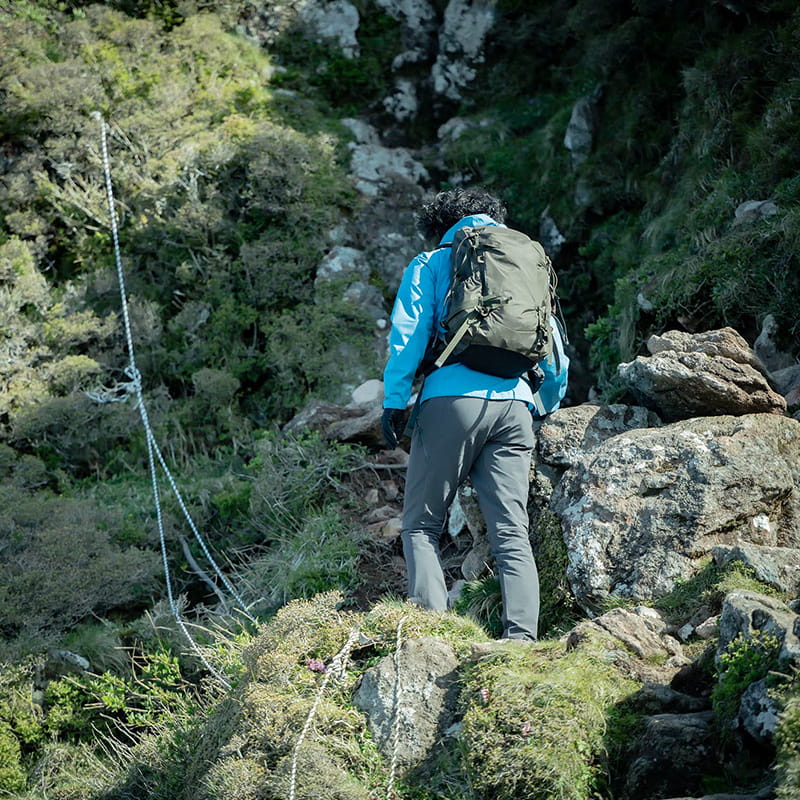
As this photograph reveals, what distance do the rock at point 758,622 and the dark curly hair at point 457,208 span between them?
2.18 meters

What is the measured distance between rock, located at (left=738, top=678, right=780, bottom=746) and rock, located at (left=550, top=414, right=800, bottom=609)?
3.90 ft

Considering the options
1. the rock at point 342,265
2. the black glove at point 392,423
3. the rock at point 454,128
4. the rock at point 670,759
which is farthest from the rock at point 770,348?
the rock at point 454,128

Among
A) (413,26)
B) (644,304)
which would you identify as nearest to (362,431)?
(644,304)

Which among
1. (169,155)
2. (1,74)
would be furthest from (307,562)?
(1,74)

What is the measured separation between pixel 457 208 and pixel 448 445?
1.25 metres

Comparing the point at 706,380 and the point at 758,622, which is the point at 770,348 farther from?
the point at 758,622

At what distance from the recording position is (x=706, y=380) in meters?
4.81

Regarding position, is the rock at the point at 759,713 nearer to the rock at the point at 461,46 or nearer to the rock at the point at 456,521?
the rock at the point at 456,521

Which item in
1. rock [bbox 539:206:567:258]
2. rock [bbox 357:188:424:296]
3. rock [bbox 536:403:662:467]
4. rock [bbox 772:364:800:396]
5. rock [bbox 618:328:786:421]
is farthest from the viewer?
→ rock [bbox 357:188:424:296]

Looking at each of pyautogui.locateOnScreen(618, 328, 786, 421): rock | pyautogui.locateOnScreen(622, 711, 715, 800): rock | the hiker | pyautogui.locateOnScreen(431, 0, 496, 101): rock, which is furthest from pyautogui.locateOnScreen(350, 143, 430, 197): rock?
pyautogui.locateOnScreen(622, 711, 715, 800): rock

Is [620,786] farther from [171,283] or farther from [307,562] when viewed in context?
[171,283]

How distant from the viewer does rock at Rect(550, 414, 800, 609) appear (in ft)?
13.8

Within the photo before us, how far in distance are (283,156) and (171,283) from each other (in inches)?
69.9

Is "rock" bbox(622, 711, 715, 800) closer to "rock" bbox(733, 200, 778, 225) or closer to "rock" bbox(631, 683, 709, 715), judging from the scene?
"rock" bbox(631, 683, 709, 715)
